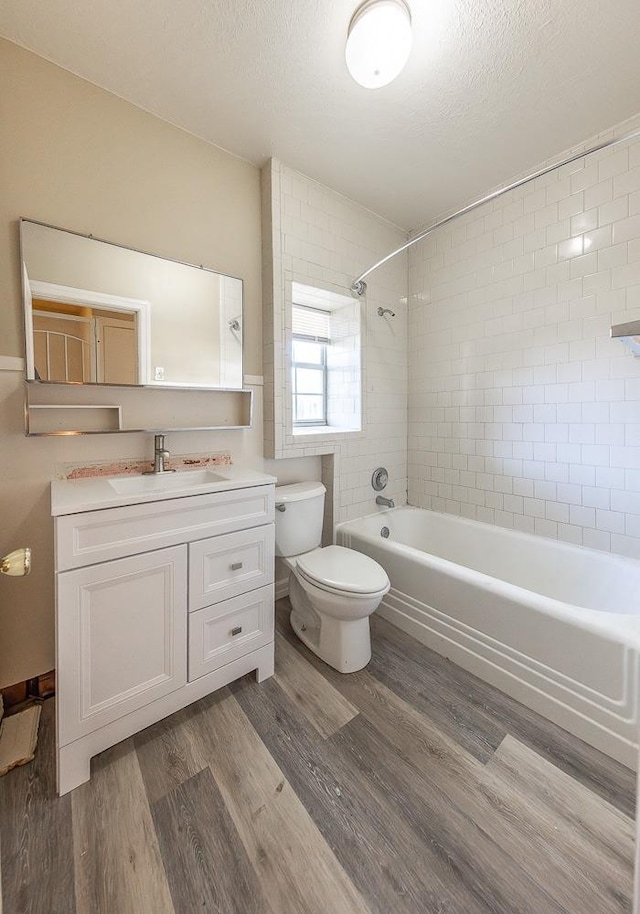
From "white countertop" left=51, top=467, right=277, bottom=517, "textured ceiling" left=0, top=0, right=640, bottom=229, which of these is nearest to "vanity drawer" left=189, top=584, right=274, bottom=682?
"white countertop" left=51, top=467, right=277, bottom=517

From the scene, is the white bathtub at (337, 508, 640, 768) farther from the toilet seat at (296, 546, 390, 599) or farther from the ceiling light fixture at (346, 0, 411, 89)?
the ceiling light fixture at (346, 0, 411, 89)

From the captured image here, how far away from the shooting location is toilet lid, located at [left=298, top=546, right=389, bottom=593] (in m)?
1.51

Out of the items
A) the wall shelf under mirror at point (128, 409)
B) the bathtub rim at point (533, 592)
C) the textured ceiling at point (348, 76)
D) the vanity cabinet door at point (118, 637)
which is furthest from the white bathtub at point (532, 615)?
the textured ceiling at point (348, 76)

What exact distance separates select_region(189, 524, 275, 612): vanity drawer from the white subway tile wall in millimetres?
629

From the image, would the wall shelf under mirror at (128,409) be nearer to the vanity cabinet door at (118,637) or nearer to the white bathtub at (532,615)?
the vanity cabinet door at (118,637)

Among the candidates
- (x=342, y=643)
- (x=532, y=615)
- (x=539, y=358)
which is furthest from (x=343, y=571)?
(x=539, y=358)

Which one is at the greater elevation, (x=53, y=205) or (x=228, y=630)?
(x=53, y=205)

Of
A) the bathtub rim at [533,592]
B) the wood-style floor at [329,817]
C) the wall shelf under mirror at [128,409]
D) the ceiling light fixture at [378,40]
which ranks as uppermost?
the ceiling light fixture at [378,40]

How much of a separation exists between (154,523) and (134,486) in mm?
370

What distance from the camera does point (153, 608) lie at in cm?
122

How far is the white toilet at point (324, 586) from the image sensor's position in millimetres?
1524

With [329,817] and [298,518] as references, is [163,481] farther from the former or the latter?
[329,817]

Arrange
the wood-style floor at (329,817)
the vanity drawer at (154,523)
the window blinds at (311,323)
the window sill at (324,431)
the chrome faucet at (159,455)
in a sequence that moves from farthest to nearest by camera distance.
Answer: the window blinds at (311,323) → the window sill at (324,431) → the chrome faucet at (159,455) → the vanity drawer at (154,523) → the wood-style floor at (329,817)

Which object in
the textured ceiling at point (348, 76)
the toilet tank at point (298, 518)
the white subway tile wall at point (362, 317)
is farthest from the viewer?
the white subway tile wall at point (362, 317)
